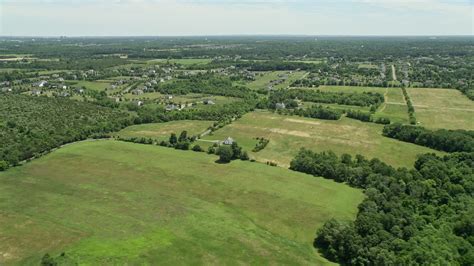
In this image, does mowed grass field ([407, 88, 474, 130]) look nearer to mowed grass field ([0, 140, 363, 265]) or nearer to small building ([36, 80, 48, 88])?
mowed grass field ([0, 140, 363, 265])

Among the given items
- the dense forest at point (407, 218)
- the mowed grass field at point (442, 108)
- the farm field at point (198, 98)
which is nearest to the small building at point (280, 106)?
the farm field at point (198, 98)

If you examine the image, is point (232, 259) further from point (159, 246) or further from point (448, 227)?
point (448, 227)

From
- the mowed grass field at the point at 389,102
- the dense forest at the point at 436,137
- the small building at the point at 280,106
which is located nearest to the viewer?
the dense forest at the point at 436,137

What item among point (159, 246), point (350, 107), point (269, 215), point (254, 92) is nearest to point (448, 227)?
point (269, 215)

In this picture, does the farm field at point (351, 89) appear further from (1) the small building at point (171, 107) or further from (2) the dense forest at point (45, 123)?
(2) the dense forest at point (45, 123)

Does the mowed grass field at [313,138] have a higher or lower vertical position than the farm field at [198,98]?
lower
